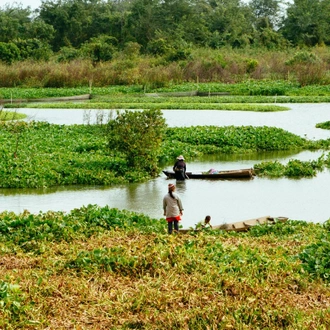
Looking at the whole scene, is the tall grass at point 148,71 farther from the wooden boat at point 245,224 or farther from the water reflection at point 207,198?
the wooden boat at point 245,224

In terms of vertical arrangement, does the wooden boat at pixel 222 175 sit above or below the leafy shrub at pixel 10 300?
below

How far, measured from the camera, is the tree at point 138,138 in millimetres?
20672

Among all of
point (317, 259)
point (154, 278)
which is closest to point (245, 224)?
point (317, 259)

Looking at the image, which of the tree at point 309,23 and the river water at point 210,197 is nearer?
the river water at point 210,197

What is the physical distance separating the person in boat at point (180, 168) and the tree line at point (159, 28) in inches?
1707

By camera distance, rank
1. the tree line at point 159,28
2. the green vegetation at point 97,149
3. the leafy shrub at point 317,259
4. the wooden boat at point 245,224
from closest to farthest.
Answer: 1. the leafy shrub at point 317,259
2. the wooden boat at point 245,224
3. the green vegetation at point 97,149
4. the tree line at point 159,28

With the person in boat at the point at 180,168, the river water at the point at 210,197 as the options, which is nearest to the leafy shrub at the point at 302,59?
the river water at the point at 210,197

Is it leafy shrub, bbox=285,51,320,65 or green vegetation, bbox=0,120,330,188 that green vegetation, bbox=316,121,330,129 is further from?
leafy shrub, bbox=285,51,320,65

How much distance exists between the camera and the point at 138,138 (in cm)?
2072

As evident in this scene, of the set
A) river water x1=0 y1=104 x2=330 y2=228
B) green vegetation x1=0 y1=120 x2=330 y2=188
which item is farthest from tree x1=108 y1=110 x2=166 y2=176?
river water x1=0 y1=104 x2=330 y2=228

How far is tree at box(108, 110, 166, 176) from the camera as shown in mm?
20672

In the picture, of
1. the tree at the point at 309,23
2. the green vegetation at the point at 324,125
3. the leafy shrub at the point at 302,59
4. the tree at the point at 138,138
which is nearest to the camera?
the tree at the point at 138,138

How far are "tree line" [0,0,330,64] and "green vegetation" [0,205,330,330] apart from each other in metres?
51.7

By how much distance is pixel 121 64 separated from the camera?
54.6 metres
